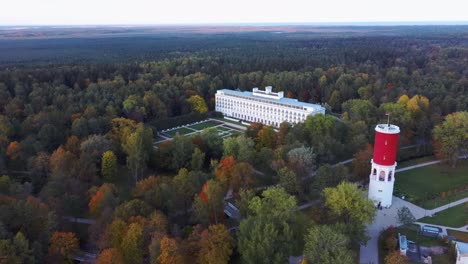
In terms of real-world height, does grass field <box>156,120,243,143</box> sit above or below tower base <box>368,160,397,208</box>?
below

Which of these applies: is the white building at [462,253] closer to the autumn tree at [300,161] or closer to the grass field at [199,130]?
the autumn tree at [300,161]

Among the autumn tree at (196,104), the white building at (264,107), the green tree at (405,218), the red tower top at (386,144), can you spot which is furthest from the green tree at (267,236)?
the autumn tree at (196,104)

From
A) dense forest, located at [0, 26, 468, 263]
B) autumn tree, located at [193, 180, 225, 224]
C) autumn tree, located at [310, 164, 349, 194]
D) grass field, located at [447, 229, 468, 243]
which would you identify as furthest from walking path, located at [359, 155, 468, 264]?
autumn tree, located at [193, 180, 225, 224]

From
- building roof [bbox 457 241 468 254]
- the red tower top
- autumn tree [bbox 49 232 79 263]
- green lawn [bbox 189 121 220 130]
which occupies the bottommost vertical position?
green lawn [bbox 189 121 220 130]

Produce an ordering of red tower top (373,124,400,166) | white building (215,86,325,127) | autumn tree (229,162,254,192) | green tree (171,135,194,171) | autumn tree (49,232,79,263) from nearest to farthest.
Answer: autumn tree (49,232,79,263)
autumn tree (229,162,254,192)
red tower top (373,124,400,166)
green tree (171,135,194,171)
white building (215,86,325,127)

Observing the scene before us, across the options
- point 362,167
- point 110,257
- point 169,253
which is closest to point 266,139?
point 362,167

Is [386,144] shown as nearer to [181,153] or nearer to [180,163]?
[181,153]

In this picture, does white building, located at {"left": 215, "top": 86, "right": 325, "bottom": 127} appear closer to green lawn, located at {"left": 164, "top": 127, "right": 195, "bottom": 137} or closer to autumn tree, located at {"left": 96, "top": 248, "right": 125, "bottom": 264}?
green lawn, located at {"left": 164, "top": 127, "right": 195, "bottom": 137}
